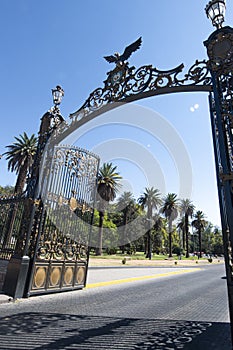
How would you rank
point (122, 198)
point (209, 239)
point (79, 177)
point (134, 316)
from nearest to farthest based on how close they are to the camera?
point (134, 316)
point (79, 177)
point (122, 198)
point (209, 239)

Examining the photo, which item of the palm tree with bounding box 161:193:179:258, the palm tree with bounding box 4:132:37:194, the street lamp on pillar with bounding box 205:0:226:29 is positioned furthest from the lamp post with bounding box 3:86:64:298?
the palm tree with bounding box 161:193:179:258

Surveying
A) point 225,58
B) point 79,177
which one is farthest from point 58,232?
point 225,58

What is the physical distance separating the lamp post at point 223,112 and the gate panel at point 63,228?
5487 mm

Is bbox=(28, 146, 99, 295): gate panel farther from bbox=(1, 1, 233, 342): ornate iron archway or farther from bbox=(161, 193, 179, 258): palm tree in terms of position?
bbox=(161, 193, 179, 258): palm tree

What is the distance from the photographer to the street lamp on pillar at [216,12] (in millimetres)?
4348

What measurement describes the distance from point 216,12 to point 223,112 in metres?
2.17

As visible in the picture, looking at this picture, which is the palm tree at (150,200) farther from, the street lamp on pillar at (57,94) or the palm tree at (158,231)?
the street lamp on pillar at (57,94)

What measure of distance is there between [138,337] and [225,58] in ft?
17.8

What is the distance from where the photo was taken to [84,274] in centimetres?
870

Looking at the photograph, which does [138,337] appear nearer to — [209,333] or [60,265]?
[209,333]

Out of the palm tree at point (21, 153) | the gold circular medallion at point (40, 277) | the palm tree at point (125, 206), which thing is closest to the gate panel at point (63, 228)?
the gold circular medallion at point (40, 277)

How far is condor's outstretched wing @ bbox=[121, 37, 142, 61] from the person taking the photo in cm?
652

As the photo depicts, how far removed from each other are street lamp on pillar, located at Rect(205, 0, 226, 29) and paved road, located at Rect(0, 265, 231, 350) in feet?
19.5

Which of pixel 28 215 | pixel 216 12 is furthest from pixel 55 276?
pixel 216 12
